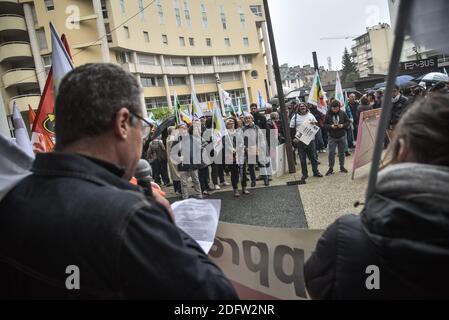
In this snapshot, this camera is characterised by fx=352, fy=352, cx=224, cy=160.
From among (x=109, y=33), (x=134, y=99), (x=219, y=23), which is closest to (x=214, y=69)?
(x=219, y=23)

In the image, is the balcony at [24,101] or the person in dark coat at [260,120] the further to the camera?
the balcony at [24,101]

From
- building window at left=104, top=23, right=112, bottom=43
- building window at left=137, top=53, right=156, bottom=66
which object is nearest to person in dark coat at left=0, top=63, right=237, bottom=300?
building window at left=104, top=23, right=112, bottom=43

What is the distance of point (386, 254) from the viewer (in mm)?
1023

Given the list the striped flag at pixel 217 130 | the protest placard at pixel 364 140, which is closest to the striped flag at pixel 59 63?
the striped flag at pixel 217 130

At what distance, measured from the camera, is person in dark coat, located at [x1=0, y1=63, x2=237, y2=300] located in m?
0.93

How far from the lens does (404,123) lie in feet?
3.71

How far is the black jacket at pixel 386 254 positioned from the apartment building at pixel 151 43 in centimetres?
2258

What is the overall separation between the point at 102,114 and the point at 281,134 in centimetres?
981

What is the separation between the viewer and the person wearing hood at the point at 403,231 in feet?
3.15

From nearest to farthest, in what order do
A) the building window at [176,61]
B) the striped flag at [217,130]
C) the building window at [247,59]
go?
the striped flag at [217,130], the building window at [176,61], the building window at [247,59]

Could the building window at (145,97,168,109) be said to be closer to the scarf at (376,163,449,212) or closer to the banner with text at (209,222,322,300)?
the banner with text at (209,222,322,300)

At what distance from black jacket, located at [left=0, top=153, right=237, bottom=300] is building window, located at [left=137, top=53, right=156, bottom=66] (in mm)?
45105

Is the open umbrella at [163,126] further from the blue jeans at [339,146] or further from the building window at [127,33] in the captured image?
the building window at [127,33]

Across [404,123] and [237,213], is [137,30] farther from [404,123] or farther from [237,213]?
[404,123]
